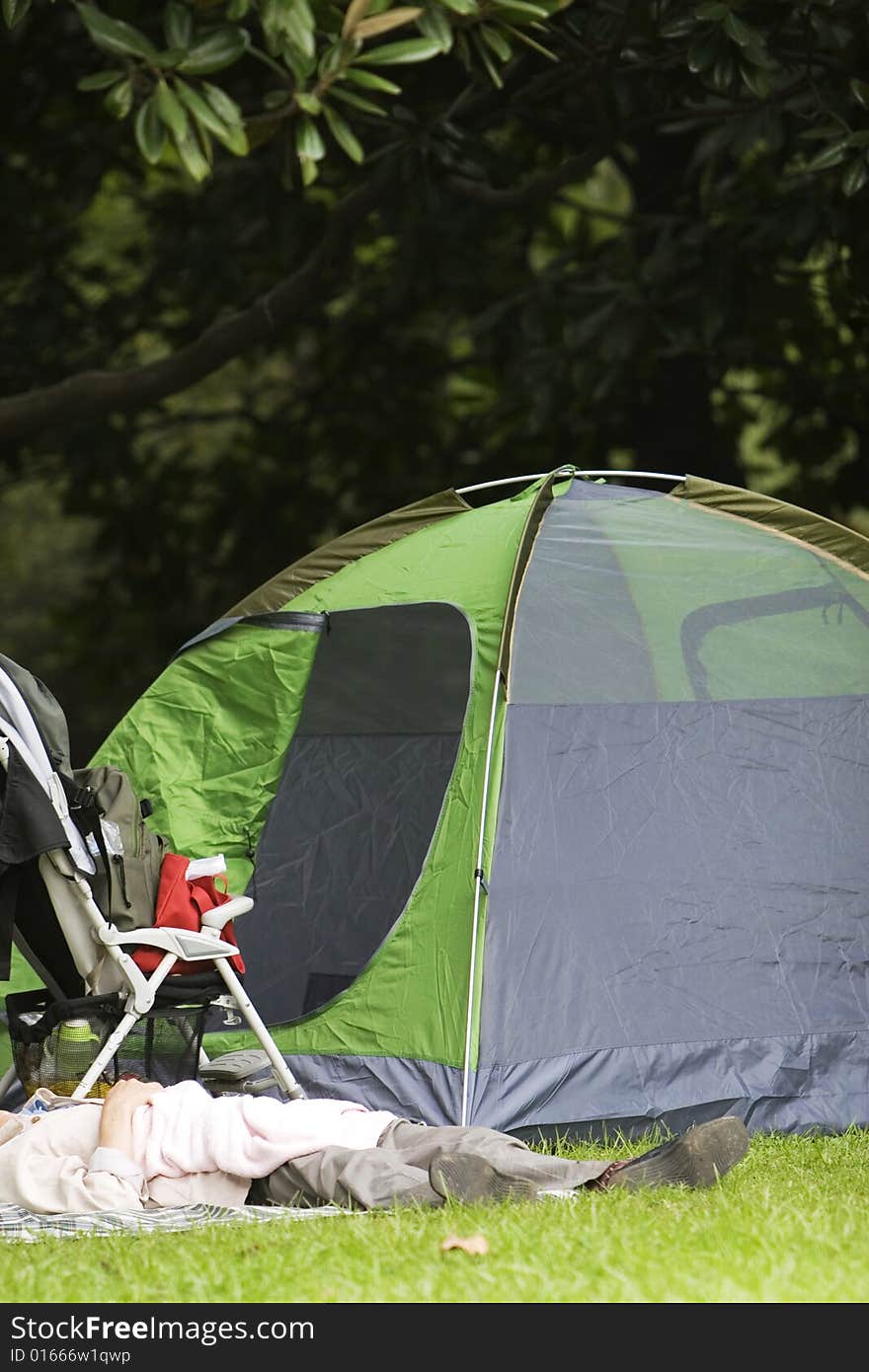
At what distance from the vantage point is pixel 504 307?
6.63 metres

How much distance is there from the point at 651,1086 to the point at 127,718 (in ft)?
6.23

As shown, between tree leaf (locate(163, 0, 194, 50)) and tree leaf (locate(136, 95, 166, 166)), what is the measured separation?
0.12 meters

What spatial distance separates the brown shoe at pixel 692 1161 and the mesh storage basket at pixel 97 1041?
1156 mm

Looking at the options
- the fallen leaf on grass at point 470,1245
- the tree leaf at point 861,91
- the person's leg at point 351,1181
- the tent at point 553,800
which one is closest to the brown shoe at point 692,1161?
the person's leg at point 351,1181

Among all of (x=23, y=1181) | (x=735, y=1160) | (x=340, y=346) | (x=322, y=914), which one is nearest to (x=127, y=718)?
(x=322, y=914)

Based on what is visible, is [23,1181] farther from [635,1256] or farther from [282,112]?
[282,112]

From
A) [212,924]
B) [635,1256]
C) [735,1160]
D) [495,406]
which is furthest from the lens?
[495,406]

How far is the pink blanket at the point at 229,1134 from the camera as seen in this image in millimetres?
Answer: 3309

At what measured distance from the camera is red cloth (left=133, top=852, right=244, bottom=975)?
388 cm

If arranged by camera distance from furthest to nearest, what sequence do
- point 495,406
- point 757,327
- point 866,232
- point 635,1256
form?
point 495,406 < point 757,327 < point 866,232 < point 635,1256

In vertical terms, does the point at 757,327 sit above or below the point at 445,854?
above

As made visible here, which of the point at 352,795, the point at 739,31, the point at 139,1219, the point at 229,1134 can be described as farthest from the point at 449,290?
the point at 139,1219

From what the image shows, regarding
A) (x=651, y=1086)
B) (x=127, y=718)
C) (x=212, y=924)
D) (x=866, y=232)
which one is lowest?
(x=651, y=1086)

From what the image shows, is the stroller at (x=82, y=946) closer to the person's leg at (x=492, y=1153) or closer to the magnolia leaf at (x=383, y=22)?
the person's leg at (x=492, y=1153)
